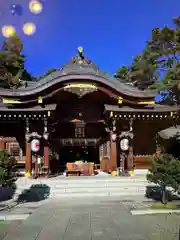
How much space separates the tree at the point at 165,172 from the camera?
10523 mm

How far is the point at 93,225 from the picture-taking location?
8.18 m

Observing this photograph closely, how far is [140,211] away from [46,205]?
4.33m

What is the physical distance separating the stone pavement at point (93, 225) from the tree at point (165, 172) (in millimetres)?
1499

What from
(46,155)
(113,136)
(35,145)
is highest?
(113,136)

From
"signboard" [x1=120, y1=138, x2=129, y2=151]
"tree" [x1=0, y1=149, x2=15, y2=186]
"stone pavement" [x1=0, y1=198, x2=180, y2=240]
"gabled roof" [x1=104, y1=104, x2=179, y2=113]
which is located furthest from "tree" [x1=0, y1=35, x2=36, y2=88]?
"stone pavement" [x1=0, y1=198, x2=180, y2=240]

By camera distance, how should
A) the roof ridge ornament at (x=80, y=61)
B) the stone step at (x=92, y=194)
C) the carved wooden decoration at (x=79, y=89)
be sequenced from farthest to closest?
1. the roof ridge ornament at (x=80, y=61)
2. the carved wooden decoration at (x=79, y=89)
3. the stone step at (x=92, y=194)

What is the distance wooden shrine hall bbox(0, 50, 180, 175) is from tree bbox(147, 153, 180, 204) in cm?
665

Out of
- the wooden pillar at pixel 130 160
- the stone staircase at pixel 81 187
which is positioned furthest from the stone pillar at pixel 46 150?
the wooden pillar at pixel 130 160

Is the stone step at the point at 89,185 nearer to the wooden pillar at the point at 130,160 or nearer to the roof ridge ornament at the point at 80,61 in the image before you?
the wooden pillar at the point at 130,160

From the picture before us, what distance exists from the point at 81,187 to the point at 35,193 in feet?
8.07

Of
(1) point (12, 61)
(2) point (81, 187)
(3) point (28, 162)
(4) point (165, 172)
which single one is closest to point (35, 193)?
(2) point (81, 187)

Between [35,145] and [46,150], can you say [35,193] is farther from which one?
[46,150]

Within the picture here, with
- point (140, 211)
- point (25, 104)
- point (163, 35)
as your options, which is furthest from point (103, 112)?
point (163, 35)

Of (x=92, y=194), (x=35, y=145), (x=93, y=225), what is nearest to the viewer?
(x=93, y=225)
